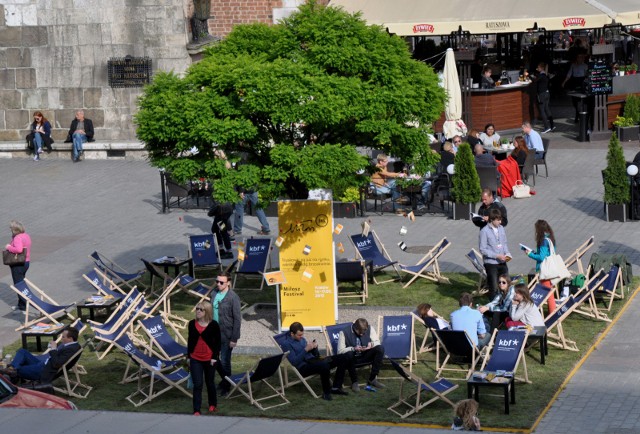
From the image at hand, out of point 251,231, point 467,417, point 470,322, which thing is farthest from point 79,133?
point 467,417

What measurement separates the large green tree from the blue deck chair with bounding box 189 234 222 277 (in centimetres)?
394

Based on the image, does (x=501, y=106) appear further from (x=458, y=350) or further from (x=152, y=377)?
(x=152, y=377)

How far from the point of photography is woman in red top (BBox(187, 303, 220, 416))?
14336 mm

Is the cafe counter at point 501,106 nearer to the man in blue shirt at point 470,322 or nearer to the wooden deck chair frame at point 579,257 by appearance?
the wooden deck chair frame at point 579,257

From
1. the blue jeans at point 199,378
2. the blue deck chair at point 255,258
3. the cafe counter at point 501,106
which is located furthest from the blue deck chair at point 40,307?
the cafe counter at point 501,106

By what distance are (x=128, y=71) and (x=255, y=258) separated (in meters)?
13.1

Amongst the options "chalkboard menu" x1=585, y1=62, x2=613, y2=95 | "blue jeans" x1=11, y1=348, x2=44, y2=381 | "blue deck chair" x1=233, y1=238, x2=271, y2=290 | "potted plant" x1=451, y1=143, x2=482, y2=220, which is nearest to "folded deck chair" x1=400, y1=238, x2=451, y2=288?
"blue deck chair" x1=233, y1=238, x2=271, y2=290

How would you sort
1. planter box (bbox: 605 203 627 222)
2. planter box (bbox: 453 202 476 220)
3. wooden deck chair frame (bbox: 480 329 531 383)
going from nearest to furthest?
wooden deck chair frame (bbox: 480 329 531 383) → planter box (bbox: 605 203 627 222) → planter box (bbox: 453 202 476 220)

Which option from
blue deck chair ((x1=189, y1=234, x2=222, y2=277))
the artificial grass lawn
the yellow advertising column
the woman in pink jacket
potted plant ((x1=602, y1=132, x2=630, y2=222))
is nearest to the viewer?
the artificial grass lawn

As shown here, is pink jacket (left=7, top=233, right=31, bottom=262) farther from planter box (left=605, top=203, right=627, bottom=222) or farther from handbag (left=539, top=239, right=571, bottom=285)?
planter box (left=605, top=203, right=627, bottom=222)

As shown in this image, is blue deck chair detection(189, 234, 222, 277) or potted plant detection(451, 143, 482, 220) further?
potted plant detection(451, 143, 482, 220)

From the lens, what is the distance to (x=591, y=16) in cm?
3108

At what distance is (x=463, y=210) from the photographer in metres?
24.3

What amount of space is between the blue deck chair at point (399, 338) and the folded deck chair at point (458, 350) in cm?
31
